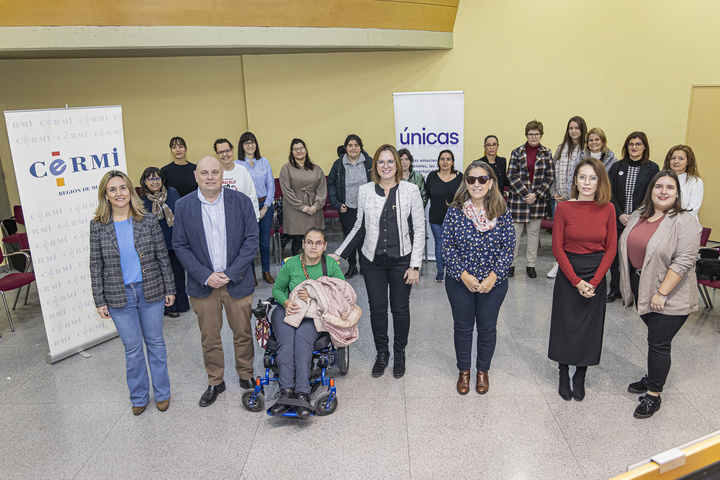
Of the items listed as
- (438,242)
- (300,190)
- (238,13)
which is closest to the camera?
(300,190)

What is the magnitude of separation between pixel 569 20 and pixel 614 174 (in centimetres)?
338

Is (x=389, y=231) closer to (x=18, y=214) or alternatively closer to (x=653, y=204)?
(x=653, y=204)

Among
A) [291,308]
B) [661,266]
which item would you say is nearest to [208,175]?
[291,308]

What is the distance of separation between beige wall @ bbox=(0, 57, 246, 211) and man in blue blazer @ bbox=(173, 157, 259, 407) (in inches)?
197

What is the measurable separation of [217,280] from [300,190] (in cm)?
282

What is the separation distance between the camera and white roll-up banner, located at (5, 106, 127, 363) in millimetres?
4293

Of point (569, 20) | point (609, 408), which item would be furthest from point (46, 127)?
point (569, 20)

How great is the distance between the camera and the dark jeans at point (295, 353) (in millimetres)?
3662

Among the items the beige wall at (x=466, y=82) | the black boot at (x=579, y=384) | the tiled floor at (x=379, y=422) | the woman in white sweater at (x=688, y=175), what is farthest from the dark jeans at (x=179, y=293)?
the woman in white sweater at (x=688, y=175)

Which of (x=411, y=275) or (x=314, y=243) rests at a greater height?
(x=314, y=243)

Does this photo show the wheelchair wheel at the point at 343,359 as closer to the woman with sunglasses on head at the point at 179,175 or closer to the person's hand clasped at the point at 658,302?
the person's hand clasped at the point at 658,302

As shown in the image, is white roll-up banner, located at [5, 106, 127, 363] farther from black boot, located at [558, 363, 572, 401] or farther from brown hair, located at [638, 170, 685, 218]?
brown hair, located at [638, 170, 685, 218]

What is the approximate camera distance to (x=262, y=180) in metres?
6.33

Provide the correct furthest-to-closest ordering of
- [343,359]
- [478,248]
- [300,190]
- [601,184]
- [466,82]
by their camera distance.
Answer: [466,82] → [300,190] → [343,359] → [478,248] → [601,184]
